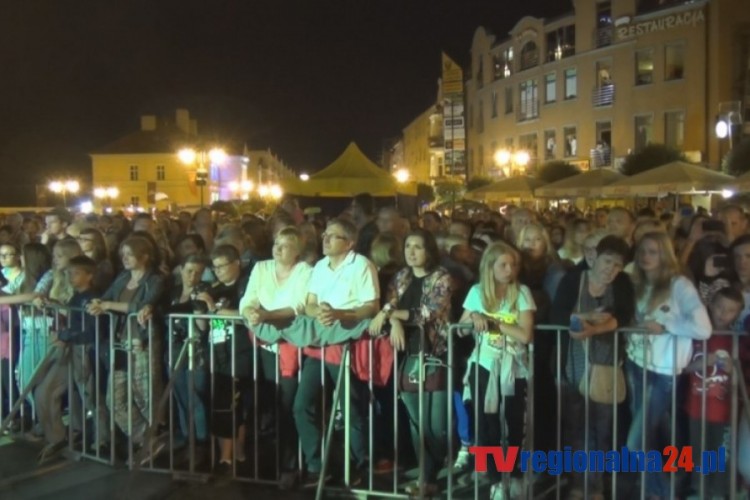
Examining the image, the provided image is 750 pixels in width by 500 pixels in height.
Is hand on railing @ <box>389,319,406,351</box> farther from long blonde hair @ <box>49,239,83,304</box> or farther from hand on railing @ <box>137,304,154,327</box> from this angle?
long blonde hair @ <box>49,239,83,304</box>

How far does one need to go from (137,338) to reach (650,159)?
23895 mm

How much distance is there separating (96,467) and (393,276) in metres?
2.90

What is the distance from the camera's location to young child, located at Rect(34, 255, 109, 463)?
21.6ft

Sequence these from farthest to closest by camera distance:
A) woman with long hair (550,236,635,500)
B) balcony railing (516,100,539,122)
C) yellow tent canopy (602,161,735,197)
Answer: balcony railing (516,100,539,122) < yellow tent canopy (602,161,735,197) < woman with long hair (550,236,635,500)

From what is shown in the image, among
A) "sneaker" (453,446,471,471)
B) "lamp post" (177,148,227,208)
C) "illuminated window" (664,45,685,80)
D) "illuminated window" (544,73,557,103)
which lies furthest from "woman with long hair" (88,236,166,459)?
"illuminated window" (544,73,557,103)

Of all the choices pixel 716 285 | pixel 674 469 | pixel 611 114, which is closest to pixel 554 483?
pixel 674 469

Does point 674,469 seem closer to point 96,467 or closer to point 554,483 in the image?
point 554,483

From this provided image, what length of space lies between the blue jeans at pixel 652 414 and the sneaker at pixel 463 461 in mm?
1387

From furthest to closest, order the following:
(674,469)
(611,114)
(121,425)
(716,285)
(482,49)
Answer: (482,49)
(611,114)
(121,425)
(716,285)
(674,469)

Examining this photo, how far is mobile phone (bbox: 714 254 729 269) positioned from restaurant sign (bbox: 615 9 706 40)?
3275 centimetres

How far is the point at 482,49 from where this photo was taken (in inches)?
2144

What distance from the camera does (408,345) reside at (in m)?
5.78

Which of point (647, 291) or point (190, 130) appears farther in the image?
point (190, 130)

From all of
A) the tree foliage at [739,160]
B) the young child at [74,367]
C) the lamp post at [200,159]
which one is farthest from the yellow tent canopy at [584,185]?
the young child at [74,367]
